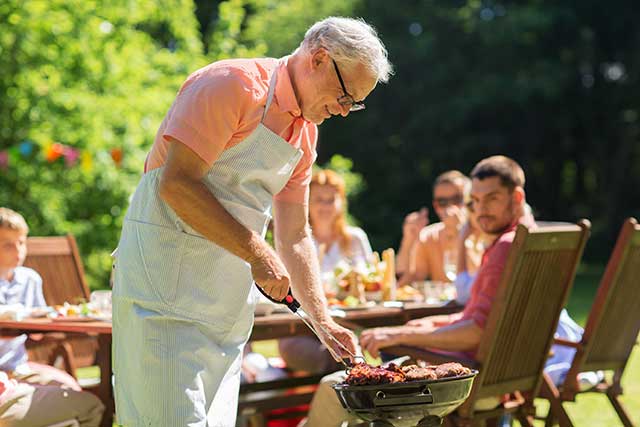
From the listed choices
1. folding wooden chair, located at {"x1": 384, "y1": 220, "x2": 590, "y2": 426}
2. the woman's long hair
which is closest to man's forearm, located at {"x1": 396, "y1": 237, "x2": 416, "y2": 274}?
the woman's long hair

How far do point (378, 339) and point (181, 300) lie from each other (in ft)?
5.08

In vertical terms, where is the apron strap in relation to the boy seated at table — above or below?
above

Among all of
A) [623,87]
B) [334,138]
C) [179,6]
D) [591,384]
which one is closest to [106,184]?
[179,6]

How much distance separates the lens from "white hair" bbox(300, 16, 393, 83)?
3.12 metres

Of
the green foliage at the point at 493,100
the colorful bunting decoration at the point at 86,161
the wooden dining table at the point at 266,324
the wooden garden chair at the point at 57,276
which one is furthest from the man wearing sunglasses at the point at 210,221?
the green foliage at the point at 493,100

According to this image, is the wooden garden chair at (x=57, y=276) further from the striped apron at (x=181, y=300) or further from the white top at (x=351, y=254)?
the striped apron at (x=181, y=300)

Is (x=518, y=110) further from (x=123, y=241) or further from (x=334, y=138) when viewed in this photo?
(x=123, y=241)

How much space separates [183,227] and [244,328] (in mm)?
402

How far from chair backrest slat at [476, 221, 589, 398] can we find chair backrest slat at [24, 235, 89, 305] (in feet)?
7.59

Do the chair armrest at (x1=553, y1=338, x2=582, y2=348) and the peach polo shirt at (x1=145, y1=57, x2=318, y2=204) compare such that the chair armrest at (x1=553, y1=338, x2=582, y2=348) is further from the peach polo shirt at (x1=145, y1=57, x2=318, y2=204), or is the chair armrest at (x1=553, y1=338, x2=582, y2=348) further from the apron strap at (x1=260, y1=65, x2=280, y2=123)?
the apron strap at (x1=260, y1=65, x2=280, y2=123)

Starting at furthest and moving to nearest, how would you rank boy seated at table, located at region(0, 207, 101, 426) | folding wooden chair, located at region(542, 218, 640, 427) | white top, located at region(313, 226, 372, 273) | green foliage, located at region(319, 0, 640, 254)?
green foliage, located at region(319, 0, 640, 254)
white top, located at region(313, 226, 372, 273)
folding wooden chair, located at region(542, 218, 640, 427)
boy seated at table, located at region(0, 207, 101, 426)

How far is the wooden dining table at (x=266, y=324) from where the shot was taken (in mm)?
4422

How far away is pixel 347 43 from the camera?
312 cm

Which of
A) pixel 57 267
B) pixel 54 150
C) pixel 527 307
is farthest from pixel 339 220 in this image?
pixel 54 150
